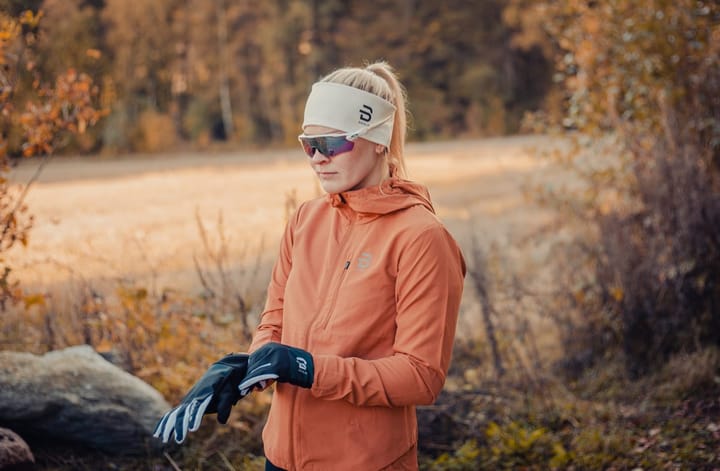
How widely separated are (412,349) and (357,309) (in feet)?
0.64

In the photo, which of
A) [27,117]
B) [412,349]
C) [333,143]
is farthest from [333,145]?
[27,117]

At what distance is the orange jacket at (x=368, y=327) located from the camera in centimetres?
221

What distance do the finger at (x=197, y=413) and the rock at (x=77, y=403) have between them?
7.03ft

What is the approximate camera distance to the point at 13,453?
142 inches

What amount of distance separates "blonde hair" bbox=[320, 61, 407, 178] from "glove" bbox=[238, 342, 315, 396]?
69 cm

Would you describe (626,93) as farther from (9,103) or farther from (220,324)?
(9,103)

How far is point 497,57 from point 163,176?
23978mm

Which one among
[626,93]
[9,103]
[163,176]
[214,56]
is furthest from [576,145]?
[214,56]

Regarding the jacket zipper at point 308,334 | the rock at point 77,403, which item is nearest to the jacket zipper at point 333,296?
the jacket zipper at point 308,334

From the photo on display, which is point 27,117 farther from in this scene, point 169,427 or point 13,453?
point 169,427

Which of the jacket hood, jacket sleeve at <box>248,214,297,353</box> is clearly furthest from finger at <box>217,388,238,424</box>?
the jacket hood

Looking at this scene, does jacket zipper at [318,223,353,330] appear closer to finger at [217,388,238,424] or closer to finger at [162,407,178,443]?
finger at [217,388,238,424]

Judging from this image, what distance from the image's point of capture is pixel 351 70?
250 centimetres

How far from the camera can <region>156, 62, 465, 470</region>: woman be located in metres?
2.20
